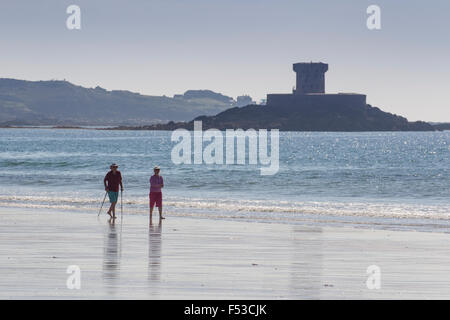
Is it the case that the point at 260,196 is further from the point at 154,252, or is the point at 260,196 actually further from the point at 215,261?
the point at 215,261

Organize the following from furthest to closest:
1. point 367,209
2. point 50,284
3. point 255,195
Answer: point 255,195, point 367,209, point 50,284

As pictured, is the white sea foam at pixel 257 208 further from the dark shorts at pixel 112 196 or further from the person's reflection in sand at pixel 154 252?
the person's reflection in sand at pixel 154 252

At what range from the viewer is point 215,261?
1530 centimetres

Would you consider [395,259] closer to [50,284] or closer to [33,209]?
[50,284]

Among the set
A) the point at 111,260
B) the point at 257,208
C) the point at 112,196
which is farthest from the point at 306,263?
the point at 257,208

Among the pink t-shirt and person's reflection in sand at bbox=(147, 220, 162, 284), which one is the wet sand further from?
the pink t-shirt

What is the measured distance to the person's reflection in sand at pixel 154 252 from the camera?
13586 millimetres

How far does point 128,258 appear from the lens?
15.7 m

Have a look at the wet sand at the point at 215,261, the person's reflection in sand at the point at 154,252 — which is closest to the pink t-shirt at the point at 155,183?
the person's reflection in sand at the point at 154,252

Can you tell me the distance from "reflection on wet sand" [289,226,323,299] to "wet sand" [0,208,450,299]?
0.06ft

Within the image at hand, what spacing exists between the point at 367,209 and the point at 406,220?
5.93 m

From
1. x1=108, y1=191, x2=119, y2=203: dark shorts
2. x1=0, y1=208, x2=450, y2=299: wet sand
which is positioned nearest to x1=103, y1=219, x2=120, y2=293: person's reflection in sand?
x1=0, y1=208, x2=450, y2=299: wet sand

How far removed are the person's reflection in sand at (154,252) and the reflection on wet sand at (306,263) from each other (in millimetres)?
2317
